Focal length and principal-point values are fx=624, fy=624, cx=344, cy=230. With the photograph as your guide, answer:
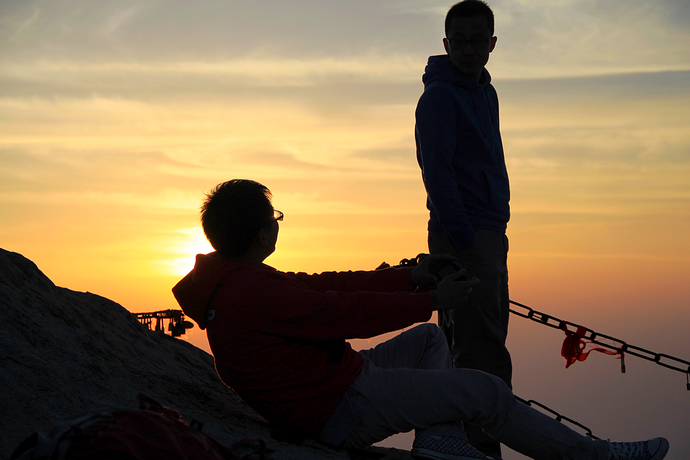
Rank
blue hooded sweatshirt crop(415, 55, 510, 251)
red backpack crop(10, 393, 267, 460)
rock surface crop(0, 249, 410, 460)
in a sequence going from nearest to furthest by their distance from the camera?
red backpack crop(10, 393, 267, 460)
rock surface crop(0, 249, 410, 460)
blue hooded sweatshirt crop(415, 55, 510, 251)

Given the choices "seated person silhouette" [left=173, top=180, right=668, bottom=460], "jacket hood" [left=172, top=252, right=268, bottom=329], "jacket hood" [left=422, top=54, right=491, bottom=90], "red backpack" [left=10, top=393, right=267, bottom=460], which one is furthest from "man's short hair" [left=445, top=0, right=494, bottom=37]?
"red backpack" [left=10, top=393, right=267, bottom=460]

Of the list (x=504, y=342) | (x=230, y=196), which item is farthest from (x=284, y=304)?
(x=504, y=342)

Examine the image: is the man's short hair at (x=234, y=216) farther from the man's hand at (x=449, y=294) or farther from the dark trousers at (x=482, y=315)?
the dark trousers at (x=482, y=315)

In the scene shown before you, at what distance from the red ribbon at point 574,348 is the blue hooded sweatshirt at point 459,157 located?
1.85 metres

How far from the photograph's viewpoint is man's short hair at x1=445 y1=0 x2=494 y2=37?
4.36m

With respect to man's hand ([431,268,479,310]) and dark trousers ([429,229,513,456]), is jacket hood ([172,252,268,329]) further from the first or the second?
dark trousers ([429,229,513,456])

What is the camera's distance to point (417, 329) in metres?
3.76

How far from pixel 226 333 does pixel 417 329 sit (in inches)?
48.8

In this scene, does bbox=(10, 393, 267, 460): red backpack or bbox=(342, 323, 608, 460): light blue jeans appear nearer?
bbox=(10, 393, 267, 460): red backpack

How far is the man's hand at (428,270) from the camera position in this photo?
365cm

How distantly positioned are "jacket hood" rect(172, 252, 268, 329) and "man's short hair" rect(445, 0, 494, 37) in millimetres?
2471

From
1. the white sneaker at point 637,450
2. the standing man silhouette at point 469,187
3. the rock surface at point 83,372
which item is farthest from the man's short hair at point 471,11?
the rock surface at point 83,372

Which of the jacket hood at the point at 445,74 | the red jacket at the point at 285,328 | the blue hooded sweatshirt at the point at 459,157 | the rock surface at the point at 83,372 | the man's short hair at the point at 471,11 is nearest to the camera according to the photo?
the rock surface at the point at 83,372

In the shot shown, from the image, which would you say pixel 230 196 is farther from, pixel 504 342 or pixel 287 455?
pixel 504 342
